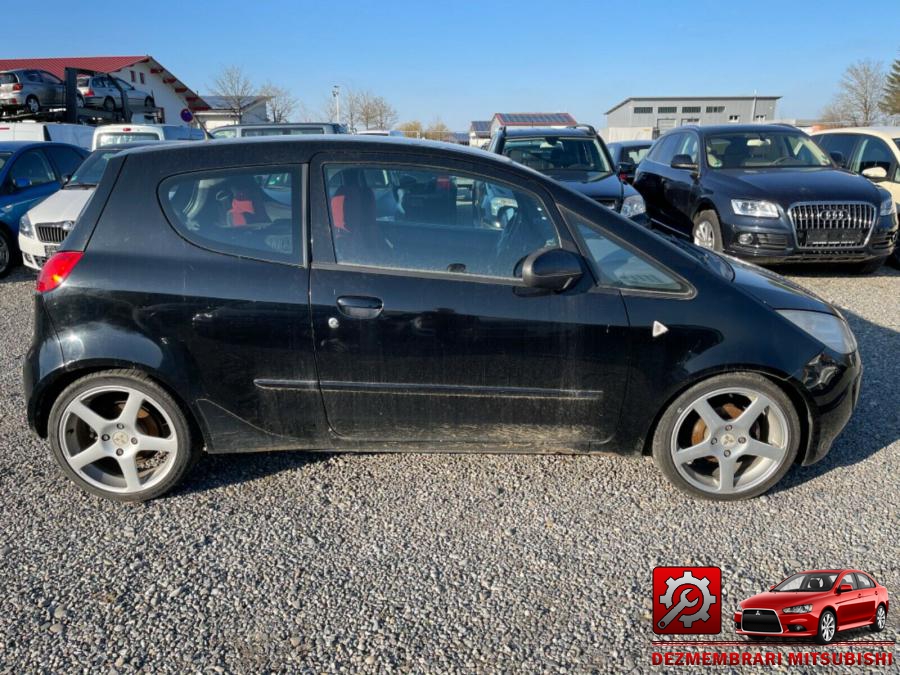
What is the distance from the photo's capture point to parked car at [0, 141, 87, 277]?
818cm

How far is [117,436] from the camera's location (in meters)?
3.03

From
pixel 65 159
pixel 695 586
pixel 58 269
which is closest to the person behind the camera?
pixel 695 586

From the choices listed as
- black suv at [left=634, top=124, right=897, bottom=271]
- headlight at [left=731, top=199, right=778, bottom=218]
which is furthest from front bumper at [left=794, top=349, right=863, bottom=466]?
headlight at [left=731, top=199, right=778, bottom=218]

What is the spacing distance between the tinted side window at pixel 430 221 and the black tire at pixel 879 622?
6.19 ft

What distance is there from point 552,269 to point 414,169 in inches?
32.2

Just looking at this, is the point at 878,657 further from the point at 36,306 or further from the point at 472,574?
the point at 36,306

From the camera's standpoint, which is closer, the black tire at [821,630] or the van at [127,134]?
the black tire at [821,630]

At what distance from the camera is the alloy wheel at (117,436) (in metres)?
3.00

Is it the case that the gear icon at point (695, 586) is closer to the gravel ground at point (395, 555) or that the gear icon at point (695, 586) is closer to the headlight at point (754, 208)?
the gravel ground at point (395, 555)

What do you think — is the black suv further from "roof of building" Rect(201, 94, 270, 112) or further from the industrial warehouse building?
the industrial warehouse building

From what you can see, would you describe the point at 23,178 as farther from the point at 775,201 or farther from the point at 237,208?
the point at 775,201

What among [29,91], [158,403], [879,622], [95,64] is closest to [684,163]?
[879,622]

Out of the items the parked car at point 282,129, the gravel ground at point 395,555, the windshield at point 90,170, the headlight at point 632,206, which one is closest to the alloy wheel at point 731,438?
the gravel ground at point 395,555

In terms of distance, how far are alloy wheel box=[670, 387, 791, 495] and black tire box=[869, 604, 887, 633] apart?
772 mm
